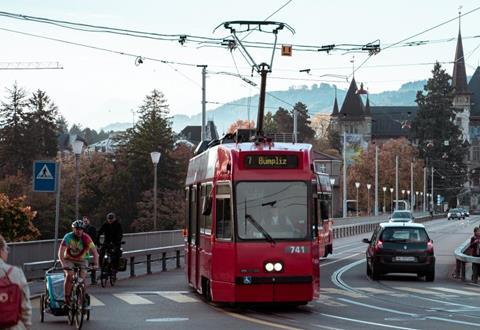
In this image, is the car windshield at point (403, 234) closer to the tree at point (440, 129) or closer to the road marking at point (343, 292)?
the road marking at point (343, 292)

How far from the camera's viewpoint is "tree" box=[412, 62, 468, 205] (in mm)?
154000

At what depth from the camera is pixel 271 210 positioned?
59.0 feet

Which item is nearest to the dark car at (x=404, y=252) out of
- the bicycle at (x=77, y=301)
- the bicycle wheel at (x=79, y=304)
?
the bicycle at (x=77, y=301)

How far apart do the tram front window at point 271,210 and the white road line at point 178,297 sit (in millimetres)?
3380

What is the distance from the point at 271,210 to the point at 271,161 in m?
0.89

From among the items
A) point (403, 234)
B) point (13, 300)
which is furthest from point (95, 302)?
point (13, 300)

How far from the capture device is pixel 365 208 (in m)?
146

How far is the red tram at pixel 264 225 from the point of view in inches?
698

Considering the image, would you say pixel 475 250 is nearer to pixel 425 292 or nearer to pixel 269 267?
pixel 425 292

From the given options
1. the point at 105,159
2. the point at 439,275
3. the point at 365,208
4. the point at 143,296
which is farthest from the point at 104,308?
the point at 365,208

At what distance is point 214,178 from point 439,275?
1480 centimetres

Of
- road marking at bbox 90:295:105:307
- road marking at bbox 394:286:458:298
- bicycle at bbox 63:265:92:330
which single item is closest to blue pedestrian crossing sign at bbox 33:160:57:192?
road marking at bbox 90:295:105:307

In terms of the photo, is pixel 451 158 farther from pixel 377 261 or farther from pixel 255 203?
pixel 255 203

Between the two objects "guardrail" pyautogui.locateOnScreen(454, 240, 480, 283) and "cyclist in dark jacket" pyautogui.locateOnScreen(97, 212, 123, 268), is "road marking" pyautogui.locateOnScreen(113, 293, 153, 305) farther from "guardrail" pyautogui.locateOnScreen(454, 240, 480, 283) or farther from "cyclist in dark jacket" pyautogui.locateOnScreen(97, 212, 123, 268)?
"guardrail" pyautogui.locateOnScreen(454, 240, 480, 283)
